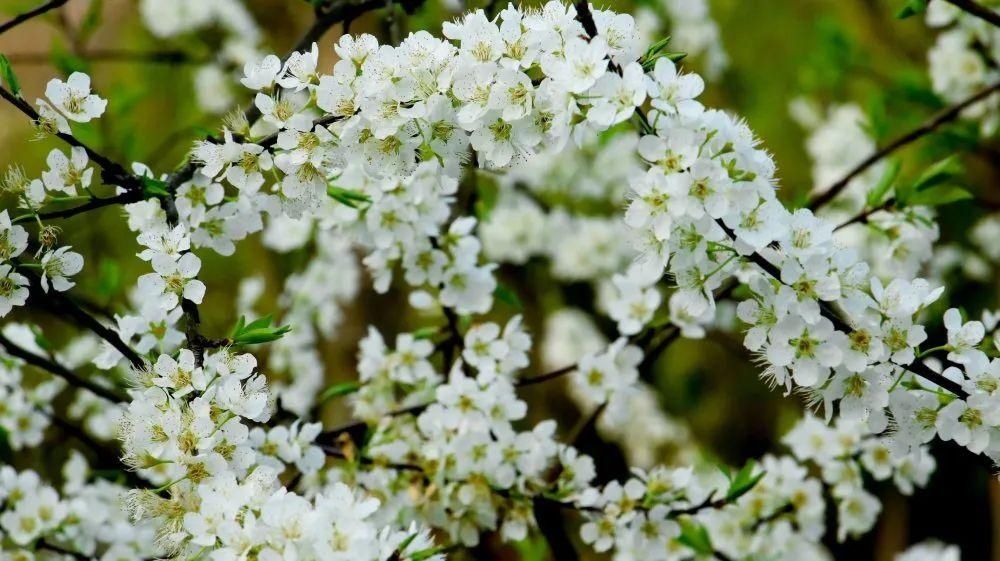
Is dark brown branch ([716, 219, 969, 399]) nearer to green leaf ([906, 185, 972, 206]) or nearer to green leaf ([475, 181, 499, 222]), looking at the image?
green leaf ([906, 185, 972, 206])

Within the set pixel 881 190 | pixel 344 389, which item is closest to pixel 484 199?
pixel 344 389

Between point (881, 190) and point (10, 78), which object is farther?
point (881, 190)

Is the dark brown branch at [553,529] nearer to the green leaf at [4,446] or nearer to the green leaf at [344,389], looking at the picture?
the green leaf at [344,389]

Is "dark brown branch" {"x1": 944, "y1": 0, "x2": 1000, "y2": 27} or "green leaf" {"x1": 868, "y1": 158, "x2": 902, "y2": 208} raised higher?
"dark brown branch" {"x1": 944, "y1": 0, "x2": 1000, "y2": 27}

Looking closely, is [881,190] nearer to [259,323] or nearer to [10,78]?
[259,323]

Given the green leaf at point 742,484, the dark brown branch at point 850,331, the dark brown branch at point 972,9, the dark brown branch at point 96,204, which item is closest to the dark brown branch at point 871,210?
the dark brown branch at point 972,9

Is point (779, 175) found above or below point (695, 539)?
above

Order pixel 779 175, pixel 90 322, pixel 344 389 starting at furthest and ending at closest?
1. pixel 779 175
2. pixel 344 389
3. pixel 90 322

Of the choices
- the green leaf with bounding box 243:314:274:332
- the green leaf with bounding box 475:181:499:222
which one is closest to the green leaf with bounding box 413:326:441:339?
the green leaf with bounding box 475:181:499:222

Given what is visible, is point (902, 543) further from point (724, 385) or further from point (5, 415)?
point (5, 415)
